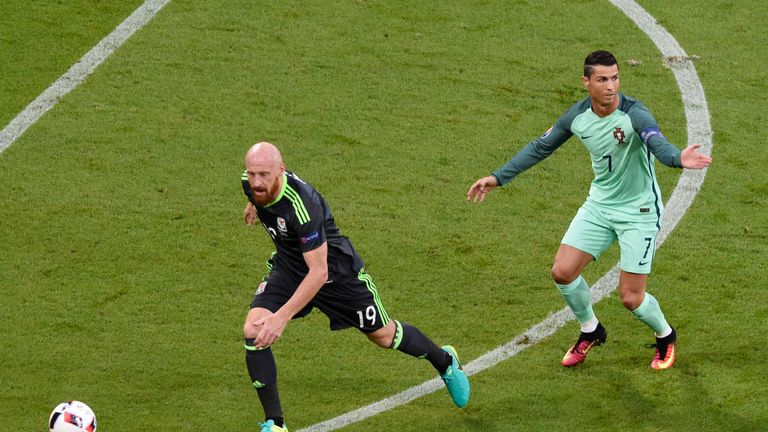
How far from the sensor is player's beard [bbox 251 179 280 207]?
793 cm

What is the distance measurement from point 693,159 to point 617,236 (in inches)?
54.1

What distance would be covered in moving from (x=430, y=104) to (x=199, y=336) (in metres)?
4.17

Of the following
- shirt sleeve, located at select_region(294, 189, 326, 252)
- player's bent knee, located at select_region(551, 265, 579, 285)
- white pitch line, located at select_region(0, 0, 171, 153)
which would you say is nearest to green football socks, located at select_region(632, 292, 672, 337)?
player's bent knee, located at select_region(551, 265, 579, 285)

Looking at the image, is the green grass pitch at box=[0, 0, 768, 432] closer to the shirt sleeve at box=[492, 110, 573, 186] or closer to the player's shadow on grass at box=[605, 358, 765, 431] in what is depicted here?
the player's shadow on grass at box=[605, 358, 765, 431]

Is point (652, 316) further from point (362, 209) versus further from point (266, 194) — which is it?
point (362, 209)

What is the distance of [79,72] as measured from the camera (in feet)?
44.5

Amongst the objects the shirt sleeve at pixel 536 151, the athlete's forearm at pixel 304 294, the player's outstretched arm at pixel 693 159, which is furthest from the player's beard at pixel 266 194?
the player's outstretched arm at pixel 693 159

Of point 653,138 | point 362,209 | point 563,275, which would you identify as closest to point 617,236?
point 563,275

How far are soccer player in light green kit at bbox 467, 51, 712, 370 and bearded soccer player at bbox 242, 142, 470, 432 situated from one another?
1003 millimetres

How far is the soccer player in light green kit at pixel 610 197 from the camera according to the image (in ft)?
28.7

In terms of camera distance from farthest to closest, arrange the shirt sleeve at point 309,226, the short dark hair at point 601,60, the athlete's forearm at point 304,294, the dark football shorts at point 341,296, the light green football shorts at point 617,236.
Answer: the light green football shorts at point 617,236 < the short dark hair at point 601,60 < the dark football shorts at point 341,296 < the shirt sleeve at point 309,226 < the athlete's forearm at point 304,294

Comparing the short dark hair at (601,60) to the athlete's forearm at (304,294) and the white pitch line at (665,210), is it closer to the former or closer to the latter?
the white pitch line at (665,210)

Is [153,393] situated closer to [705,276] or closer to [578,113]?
[578,113]

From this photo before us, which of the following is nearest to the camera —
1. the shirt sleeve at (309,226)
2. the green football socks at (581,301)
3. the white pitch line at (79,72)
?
the shirt sleeve at (309,226)
